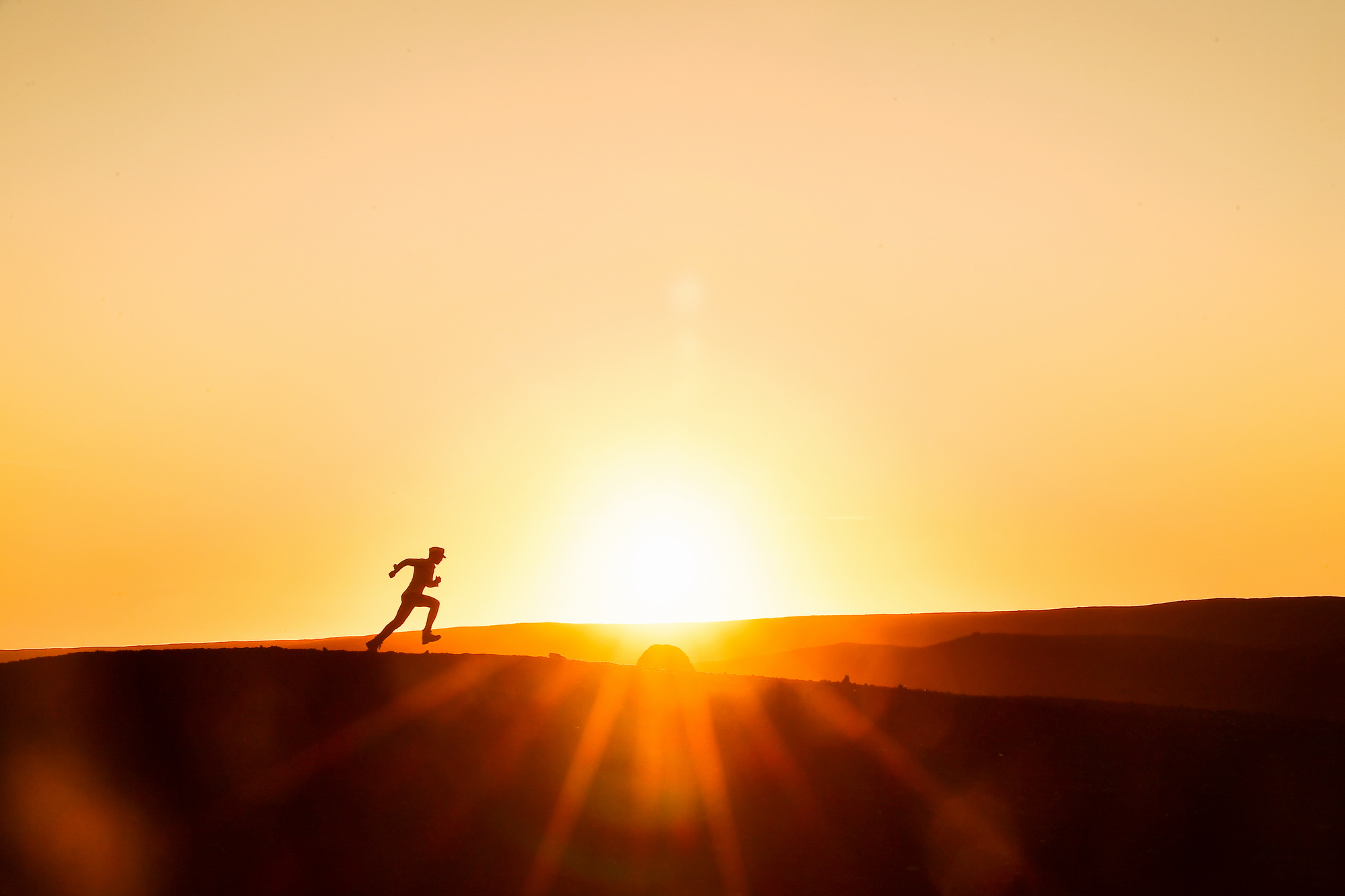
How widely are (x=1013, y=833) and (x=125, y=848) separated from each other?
414 inches

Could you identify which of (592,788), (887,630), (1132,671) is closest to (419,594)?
(592,788)

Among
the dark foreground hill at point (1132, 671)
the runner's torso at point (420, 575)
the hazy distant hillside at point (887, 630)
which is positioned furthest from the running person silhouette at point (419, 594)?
the dark foreground hill at point (1132, 671)

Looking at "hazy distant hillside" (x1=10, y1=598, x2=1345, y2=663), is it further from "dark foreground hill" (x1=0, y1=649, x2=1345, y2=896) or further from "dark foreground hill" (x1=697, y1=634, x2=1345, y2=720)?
"dark foreground hill" (x1=0, y1=649, x2=1345, y2=896)

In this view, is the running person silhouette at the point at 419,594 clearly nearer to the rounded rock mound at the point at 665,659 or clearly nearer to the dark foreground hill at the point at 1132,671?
the rounded rock mound at the point at 665,659

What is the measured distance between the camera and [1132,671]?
35531 mm

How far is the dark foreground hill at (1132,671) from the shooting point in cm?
3030

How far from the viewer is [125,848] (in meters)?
11.7

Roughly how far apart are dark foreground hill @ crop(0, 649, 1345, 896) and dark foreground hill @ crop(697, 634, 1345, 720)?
40.3 ft

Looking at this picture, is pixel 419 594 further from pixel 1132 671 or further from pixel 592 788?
pixel 1132 671

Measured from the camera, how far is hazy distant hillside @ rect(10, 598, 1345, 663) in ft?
122

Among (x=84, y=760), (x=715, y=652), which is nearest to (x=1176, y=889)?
(x=84, y=760)

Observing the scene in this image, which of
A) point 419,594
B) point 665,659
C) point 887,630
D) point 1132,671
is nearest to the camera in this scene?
point 419,594

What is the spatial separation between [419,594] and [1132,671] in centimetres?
2836

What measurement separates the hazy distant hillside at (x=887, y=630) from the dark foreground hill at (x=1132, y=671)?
1963 mm
